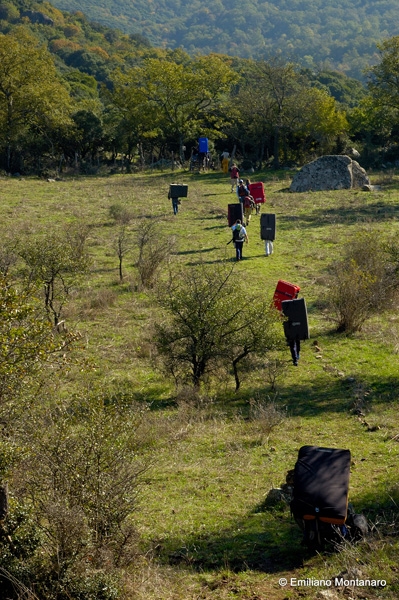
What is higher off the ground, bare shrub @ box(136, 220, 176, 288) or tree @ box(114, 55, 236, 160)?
tree @ box(114, 55, 236, 160)

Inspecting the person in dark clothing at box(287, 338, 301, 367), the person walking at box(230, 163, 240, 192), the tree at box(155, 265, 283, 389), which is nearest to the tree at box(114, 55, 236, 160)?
the person walking at box(230, 163, 240, 192)

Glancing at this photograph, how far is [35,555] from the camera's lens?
797 cm

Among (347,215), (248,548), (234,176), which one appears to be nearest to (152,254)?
(347,215)

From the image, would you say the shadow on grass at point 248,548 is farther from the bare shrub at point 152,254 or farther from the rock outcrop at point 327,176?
the rock outcrop at point 327,176

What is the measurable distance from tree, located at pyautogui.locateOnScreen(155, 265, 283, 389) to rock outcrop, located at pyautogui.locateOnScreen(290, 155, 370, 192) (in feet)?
86.4

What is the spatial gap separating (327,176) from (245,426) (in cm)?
2990

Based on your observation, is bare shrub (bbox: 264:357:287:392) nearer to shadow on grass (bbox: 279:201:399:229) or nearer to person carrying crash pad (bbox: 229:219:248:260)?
person carrying crash pad (bbox: 229:219:248:260)

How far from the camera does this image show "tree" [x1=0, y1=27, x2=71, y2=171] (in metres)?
48.9

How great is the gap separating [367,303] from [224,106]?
135 ft

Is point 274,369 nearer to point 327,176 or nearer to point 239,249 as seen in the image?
point 239,249

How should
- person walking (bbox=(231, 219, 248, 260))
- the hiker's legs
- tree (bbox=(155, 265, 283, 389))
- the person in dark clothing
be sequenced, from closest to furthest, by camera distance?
1. tree (bbox=(155, 265, 283, 389))
2. the person in dark clothing
3. person walking (bbox=(231, 219, 248, 260))
4. the hiker's legs

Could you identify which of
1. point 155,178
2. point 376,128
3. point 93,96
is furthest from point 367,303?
point 93,96

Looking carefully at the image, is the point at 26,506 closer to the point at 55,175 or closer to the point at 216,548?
the point at 216,548

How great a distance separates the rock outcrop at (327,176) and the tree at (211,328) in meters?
26.3
